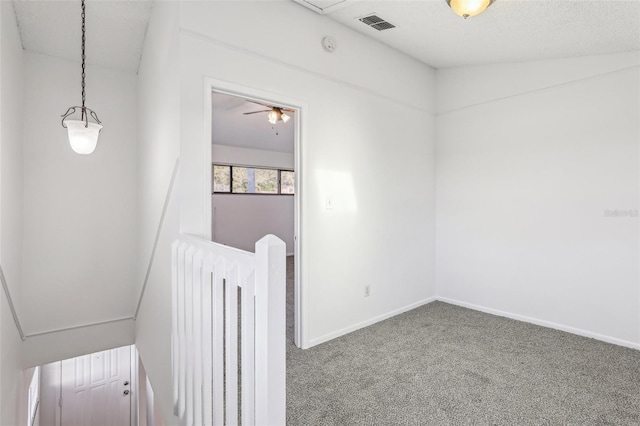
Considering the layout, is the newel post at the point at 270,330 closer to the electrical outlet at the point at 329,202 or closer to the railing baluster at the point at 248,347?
the railing baluster at the point at 248,347

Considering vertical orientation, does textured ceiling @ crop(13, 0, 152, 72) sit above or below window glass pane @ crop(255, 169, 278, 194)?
above

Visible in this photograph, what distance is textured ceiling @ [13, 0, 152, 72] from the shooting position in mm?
2688

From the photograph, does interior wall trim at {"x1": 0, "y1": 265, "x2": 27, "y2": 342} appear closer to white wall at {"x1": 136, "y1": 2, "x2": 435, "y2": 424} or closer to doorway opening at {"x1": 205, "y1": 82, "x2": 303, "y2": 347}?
white wall at {"x1": 136, "y1": 2, "x2": 435, "y2": 424}

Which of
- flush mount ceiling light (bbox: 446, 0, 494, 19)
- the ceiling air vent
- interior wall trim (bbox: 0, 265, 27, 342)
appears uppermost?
the ceiling air vent

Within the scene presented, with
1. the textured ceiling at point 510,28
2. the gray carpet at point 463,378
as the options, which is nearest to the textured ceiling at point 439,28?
the textured ceiling at point 510,28

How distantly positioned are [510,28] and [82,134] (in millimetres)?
3222

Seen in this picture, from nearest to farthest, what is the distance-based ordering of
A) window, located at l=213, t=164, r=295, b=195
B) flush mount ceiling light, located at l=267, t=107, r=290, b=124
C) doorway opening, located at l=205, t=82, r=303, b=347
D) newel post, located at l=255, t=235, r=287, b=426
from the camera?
newel post, located at l=255, t=235, r=287, b=426
flush mount ceiling light, located at l=267, t=107, r=290, b=124
doorway opening, located at l=205, t=82, r=303, b=347
window, located at l=213, t=164, r=295, b=195

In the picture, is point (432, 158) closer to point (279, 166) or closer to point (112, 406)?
point (279, 166)

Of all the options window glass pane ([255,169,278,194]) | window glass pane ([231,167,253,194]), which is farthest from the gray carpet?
window glass pane ([255,169,278,194])

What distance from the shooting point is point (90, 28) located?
2969mm

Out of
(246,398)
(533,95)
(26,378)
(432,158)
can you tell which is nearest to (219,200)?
(26,378)

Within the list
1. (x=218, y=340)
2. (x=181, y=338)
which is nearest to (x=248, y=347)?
(x=218, y=340)

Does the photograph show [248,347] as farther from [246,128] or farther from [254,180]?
[254,180]

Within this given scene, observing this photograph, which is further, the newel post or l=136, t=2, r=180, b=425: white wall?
l=136, t=2, r=180, b=425: white wall
